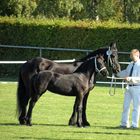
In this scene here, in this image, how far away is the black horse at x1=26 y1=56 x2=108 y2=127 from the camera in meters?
14.7

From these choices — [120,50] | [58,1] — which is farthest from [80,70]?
[58,1]

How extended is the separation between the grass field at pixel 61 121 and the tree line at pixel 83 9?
1122 inches

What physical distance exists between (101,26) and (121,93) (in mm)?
7370

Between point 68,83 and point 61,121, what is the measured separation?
4.72ft

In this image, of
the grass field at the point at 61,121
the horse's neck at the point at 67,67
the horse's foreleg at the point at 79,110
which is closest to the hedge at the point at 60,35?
the grass field at the point at 61,121

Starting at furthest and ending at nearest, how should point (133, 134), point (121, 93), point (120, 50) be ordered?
1. point (120, 50)
2. point (121, 93)
3. point (133, 134)

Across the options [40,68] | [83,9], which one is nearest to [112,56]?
[40,68]

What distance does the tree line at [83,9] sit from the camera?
5375 centimetres

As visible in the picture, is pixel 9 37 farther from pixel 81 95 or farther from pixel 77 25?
pixel 81 95

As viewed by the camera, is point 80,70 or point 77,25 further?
point 77,25

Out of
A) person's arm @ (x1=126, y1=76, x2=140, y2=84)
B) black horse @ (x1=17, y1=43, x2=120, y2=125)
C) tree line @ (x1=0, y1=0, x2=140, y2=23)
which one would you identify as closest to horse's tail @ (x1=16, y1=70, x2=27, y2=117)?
black horse @ (x1=17, y1=43, x2=120, y2=125)

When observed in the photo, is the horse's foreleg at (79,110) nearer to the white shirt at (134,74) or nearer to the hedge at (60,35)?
the white shirt at (134,74)

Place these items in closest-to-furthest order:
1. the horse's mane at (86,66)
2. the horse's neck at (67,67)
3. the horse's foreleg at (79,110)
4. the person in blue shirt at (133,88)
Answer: the horse's foreleg at (79,110)
the person in blue shirt at (133,88)
the horse's mane at (86,66)
the horse's neck at (67,67)

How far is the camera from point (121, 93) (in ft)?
82.8
